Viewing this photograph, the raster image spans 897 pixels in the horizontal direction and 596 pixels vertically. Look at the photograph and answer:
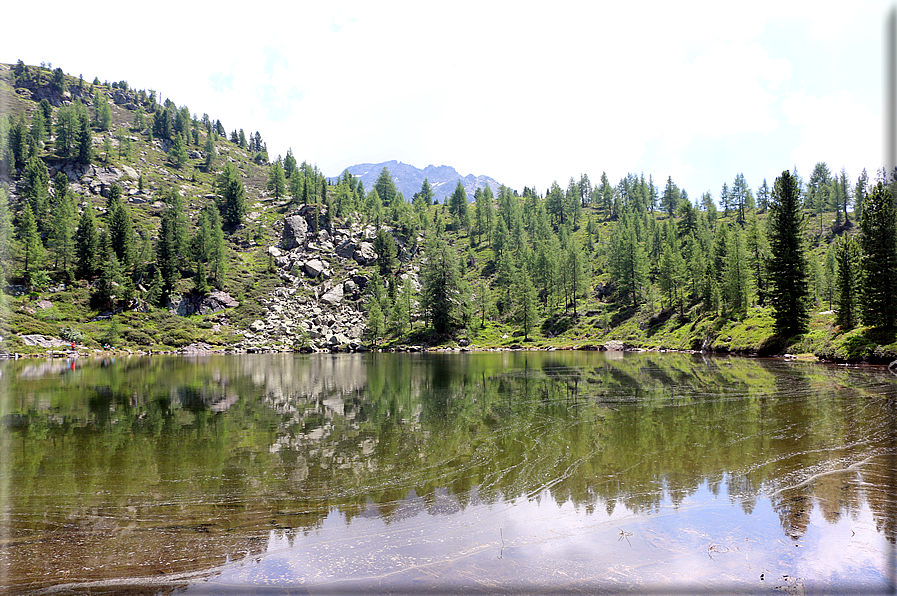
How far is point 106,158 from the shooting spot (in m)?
200

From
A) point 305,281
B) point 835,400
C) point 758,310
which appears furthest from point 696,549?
point 305,281

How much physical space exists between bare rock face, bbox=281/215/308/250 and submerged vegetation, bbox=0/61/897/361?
350 centimetres

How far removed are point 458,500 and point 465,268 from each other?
535ft

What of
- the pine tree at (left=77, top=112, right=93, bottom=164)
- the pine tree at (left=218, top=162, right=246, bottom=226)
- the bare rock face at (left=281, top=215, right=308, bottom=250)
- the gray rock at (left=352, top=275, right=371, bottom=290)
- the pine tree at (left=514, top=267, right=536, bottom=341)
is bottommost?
the pine tree at (left=514, top=267, right=536, bottom=341)

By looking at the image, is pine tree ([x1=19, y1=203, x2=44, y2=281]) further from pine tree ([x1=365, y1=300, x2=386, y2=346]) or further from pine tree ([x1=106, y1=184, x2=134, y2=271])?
pine tree ([x1=365, y1=300, x2=386, y2=346])

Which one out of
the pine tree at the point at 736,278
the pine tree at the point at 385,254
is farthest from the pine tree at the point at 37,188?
the pine tree at the point at 736,278

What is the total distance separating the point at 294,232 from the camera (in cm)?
17600

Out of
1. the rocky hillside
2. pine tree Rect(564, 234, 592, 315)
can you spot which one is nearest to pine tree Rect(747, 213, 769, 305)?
pine tree Rect(564, 234, 592, 315)

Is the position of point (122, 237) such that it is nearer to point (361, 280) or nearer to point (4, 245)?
point (4, 245)

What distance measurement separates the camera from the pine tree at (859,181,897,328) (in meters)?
46.3

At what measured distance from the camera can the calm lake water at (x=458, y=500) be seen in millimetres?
7566

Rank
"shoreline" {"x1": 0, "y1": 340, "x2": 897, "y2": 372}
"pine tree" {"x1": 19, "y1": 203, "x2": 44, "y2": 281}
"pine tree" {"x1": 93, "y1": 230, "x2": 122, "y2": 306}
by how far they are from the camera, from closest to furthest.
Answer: "shoreline" {"x1": 0, "y1": 340, "x2": 897, "y2": 372} → "pine tree" {"x1": 19, "y1": 203, "x2": 44, "y2": 281} → "pine tree" {"x1": 93, "y1": 230, "x2": 122, "y2": 306}

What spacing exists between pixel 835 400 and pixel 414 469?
23.8 m

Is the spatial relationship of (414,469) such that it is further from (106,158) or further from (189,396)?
(106,158)
